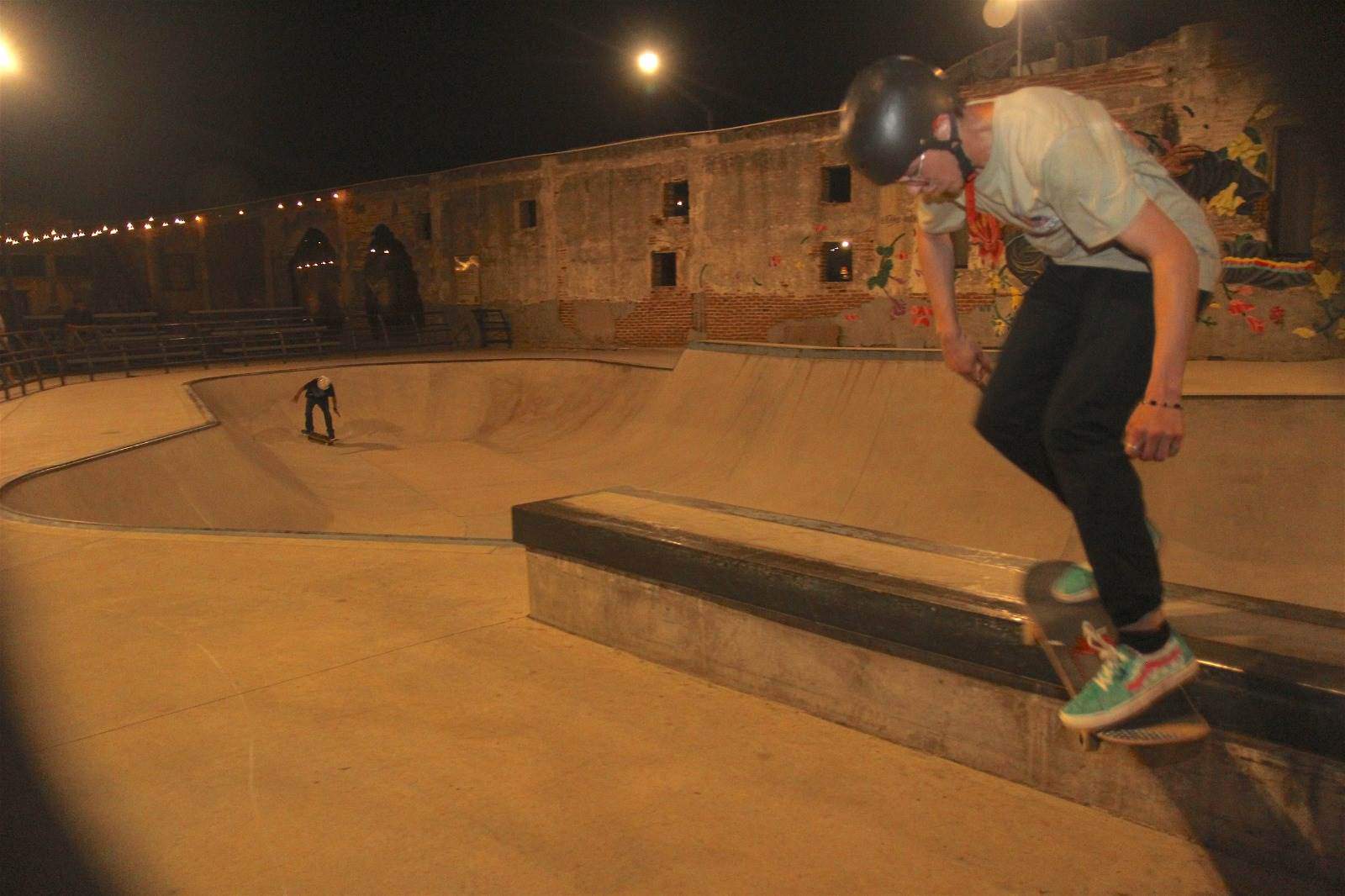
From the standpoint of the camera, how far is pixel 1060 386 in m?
2.10

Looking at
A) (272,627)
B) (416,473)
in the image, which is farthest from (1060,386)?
(416,473)

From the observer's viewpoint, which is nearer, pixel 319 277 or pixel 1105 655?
pixel 1105 655

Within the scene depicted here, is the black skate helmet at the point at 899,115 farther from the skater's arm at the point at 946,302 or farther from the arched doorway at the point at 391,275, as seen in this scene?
the arched doorway at the point at 391,275

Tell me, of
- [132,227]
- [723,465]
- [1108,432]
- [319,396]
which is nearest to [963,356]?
[1108,432]

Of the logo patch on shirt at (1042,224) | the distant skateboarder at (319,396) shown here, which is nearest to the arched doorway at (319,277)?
the distant skateboarder at (319,396)

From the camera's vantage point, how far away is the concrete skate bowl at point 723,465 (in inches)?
305

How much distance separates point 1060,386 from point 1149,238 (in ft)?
1.23

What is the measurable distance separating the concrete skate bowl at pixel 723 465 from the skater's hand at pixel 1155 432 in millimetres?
1572

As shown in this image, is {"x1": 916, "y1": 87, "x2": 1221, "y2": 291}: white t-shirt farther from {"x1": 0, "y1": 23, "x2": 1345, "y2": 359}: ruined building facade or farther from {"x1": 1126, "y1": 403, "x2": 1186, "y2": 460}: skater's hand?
{"x1": 0, "y1": 23, "x2": 1345, "y2": 359}: ruined building facade

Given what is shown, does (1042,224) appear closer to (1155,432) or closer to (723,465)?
(1155,432)

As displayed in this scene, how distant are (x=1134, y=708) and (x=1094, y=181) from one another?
1.13m

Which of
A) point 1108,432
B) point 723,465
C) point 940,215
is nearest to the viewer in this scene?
point 1108,432

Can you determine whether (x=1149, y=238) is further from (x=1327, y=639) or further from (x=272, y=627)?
(x=272, y=627)

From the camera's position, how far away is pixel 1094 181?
191 centimetres
